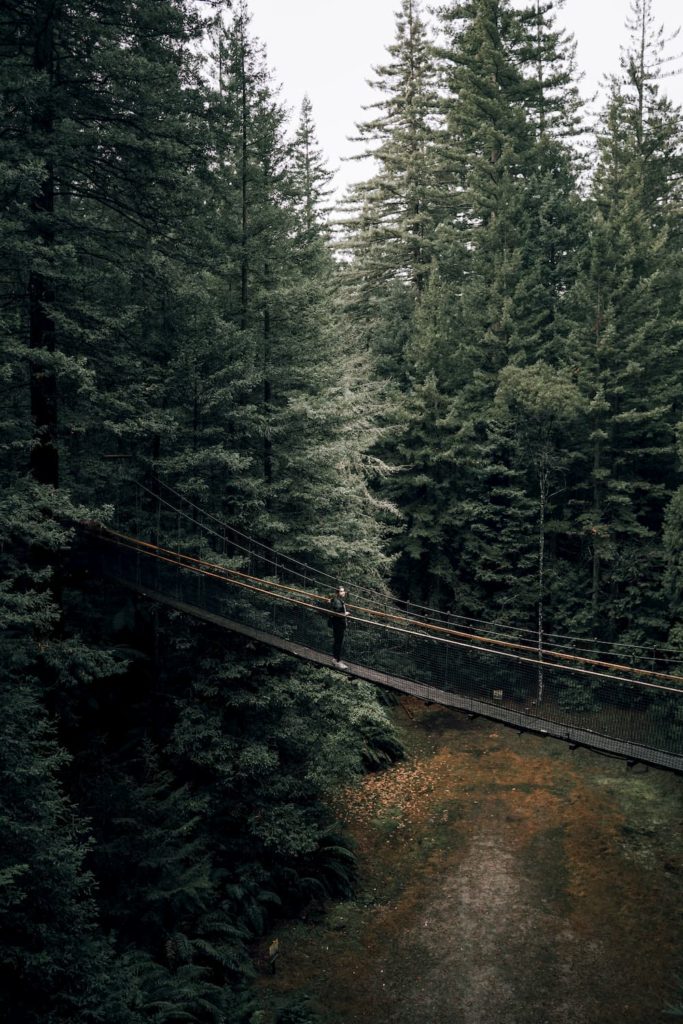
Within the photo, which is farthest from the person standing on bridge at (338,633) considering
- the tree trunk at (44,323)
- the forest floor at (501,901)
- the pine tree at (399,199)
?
the pine tree at (399,199)

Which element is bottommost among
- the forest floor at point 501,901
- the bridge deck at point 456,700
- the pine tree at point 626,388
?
the forest floor at point 501,901

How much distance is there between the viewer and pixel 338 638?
30.4 feet

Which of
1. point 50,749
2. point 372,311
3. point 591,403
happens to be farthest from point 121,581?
point 372,311

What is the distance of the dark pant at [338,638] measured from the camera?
9.26m

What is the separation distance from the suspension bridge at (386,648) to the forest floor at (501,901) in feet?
12.3

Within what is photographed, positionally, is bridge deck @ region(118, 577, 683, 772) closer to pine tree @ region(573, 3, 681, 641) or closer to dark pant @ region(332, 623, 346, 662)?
dark pant @ region(332, 623, 346, 662)

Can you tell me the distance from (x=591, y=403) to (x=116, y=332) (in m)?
12.0

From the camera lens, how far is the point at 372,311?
24.9 metres

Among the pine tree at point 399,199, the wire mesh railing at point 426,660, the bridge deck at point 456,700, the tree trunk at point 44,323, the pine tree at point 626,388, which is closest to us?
the bridge deck at point 456,700

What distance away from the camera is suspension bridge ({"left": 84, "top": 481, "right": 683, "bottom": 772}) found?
772cm

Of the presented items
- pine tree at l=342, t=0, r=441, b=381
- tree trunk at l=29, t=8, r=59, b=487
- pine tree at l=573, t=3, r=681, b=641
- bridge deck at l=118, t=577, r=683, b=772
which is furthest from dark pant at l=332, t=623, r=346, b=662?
pine tree at l=342, t=0, r=441, b=381

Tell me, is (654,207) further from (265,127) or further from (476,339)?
(265,127)

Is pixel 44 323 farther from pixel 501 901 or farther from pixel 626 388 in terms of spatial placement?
pixel 626 388

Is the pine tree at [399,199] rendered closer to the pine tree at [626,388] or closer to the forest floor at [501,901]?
the pine tree at [626,388]
